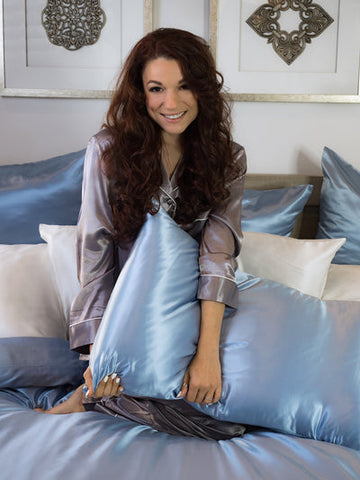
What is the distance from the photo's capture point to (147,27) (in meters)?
1.84

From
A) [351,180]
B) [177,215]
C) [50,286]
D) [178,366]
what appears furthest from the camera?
[351,180]

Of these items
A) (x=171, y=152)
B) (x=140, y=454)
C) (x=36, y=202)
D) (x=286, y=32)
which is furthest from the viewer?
(x=286, y=32)

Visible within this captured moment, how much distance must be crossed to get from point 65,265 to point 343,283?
2.83 ft

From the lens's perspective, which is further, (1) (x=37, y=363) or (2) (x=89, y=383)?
(1) (x=37, y=363)

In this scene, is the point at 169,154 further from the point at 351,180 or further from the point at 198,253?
the point at 351,180

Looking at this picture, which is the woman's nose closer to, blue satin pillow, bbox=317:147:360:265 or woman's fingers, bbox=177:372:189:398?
woman's fingers, bbox=177:372:189:398

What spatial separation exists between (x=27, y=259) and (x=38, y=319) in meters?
0.20

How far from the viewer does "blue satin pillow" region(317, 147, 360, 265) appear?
5.68ft

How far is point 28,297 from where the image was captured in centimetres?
138

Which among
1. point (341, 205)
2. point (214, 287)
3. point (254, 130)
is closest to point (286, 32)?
point (254, 130)

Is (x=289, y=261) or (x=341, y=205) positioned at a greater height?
(x=341, y=205)

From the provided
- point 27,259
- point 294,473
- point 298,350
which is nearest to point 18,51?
point 27,259

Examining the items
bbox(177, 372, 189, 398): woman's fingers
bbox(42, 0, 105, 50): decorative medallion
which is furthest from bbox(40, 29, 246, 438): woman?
bbox(42, 0, 105, 50): decorative medallion

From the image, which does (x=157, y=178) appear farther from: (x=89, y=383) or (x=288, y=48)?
(x=288, y=48)
